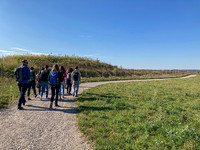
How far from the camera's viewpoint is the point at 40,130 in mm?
4090

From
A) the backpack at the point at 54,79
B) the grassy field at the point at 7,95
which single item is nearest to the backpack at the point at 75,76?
the backpack at the point at 54,79

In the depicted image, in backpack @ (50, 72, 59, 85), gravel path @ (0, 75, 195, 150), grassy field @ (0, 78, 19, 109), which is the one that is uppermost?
backpack @ (50, 72, 59, 85)

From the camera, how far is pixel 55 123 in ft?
15.2

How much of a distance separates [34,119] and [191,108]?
27.6ft

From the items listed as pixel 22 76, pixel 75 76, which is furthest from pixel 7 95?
pixel 75 76

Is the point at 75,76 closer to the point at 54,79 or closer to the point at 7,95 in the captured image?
the point at 54,79

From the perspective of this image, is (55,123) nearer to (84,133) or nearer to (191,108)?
(84,133)

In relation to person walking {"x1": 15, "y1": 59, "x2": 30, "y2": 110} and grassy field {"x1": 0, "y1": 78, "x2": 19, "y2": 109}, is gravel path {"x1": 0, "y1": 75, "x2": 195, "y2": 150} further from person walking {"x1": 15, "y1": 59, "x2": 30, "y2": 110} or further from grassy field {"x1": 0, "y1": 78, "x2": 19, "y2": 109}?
grassy field {"x1": 0, "y1": 78, "x2": 19, "y2": 109}

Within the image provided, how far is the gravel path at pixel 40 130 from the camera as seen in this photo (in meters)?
3.32

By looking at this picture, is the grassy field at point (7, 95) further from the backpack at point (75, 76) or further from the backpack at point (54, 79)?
the backpack at point (75, 76)

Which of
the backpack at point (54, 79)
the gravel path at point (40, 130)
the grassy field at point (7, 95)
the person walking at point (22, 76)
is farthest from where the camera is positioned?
Answer: the grassy field at point (7, 95)

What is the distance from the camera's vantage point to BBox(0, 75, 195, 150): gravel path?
3318 millimetres

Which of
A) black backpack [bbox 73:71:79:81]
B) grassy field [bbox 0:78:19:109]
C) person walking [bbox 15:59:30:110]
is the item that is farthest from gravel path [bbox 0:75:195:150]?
black backpack [bbox 73:71:79:81]

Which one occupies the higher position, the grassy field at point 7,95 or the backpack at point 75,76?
the backpack at point 75,76
